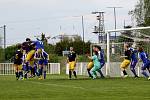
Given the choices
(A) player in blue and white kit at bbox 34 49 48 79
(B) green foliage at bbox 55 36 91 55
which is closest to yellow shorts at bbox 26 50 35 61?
(A) player in blue and white kit at bbox 34 49 48 79

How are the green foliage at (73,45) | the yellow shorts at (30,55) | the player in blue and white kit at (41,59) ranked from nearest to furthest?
1. the player in blue and white kit at (41,59)
2. the yellow shorts at (30,55)
3. the green foliage at (73,45)

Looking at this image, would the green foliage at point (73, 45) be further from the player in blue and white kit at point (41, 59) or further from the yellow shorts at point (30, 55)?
the player in blue and white kit at point (41, 59)

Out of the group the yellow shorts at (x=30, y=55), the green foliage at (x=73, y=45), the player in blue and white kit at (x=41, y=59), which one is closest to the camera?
the player in blue and white kit at (x=41, y=59)

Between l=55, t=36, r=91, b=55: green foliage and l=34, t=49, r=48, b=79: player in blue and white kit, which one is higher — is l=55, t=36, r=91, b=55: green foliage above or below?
above

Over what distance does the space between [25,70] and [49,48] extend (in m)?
60.4

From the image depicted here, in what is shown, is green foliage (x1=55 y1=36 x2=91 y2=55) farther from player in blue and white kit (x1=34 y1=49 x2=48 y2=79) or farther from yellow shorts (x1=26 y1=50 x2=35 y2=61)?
player in blue and white kit (x1=34 y1=49 x2=48 y2=79)

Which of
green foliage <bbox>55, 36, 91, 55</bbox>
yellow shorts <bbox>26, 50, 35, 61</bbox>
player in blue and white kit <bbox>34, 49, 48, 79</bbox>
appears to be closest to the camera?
player in blue and white kit <bbox>34, 49, 48, 79</bbox>

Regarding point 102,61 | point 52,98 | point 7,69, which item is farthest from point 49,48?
point 52,98

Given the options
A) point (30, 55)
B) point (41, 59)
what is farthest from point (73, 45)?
point (41, 59)

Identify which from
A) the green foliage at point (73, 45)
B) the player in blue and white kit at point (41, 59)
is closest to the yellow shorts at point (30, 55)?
the player in blue and white kit at point (41, 59)

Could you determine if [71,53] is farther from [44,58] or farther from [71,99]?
[71,99]

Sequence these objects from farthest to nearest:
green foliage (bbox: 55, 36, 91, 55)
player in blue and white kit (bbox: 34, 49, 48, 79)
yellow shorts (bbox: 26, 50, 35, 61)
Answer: green foliage (bbox: 55, 36, 91, 55)
yellow shorts (bbox: 26, 50, 35, 61)
player in blue and white kit (bbox: 34, 49, 48, 79)

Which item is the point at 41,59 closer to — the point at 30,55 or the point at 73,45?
the point at 30,55

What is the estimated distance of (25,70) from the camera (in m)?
28.3
